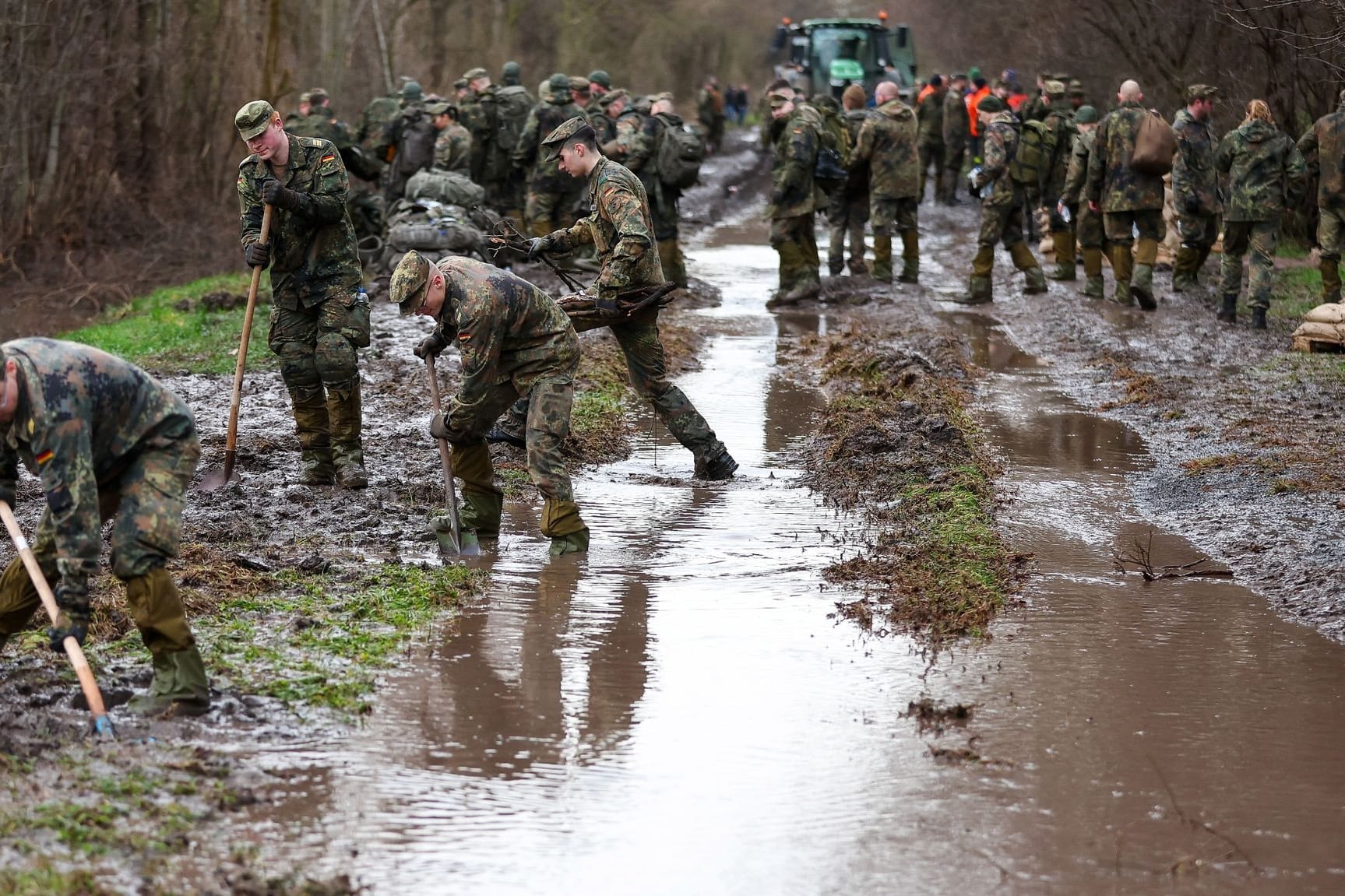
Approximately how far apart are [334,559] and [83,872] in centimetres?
335

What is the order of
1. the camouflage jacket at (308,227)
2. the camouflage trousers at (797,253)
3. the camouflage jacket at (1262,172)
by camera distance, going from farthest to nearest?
the camouflage trousers at (797,253) → the camouflage jacket at (1262,172) → the camouflage jacket at (308,227)

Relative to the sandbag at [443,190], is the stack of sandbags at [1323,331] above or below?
below

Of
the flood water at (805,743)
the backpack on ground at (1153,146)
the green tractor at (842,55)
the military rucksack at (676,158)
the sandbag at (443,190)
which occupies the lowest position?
the flood water at (805,743)

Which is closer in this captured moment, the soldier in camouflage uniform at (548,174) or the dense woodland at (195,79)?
the soldier in camouflage uniform at (548,174)

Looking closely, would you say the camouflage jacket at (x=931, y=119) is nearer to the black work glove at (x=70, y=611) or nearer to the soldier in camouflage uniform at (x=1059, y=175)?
the soldier in camouflage uniform at (x=1059, y=175)

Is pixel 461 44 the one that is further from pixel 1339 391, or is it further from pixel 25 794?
pixel 25 794

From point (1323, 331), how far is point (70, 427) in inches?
427

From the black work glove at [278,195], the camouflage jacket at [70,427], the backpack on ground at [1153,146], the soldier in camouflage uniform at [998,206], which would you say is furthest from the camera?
the soldier in camouflage uniform at [998,206]

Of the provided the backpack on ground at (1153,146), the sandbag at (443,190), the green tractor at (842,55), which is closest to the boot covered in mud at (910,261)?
the backpack on ground at (1153,146)

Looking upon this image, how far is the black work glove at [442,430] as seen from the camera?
7.79 metres

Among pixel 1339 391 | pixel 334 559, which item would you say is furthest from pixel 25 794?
pixel 1339 391

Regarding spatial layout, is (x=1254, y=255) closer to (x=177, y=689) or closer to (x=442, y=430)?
(x=442, y=430)

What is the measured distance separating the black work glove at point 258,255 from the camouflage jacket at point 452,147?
839 cm

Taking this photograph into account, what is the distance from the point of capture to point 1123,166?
1510 centimetres
